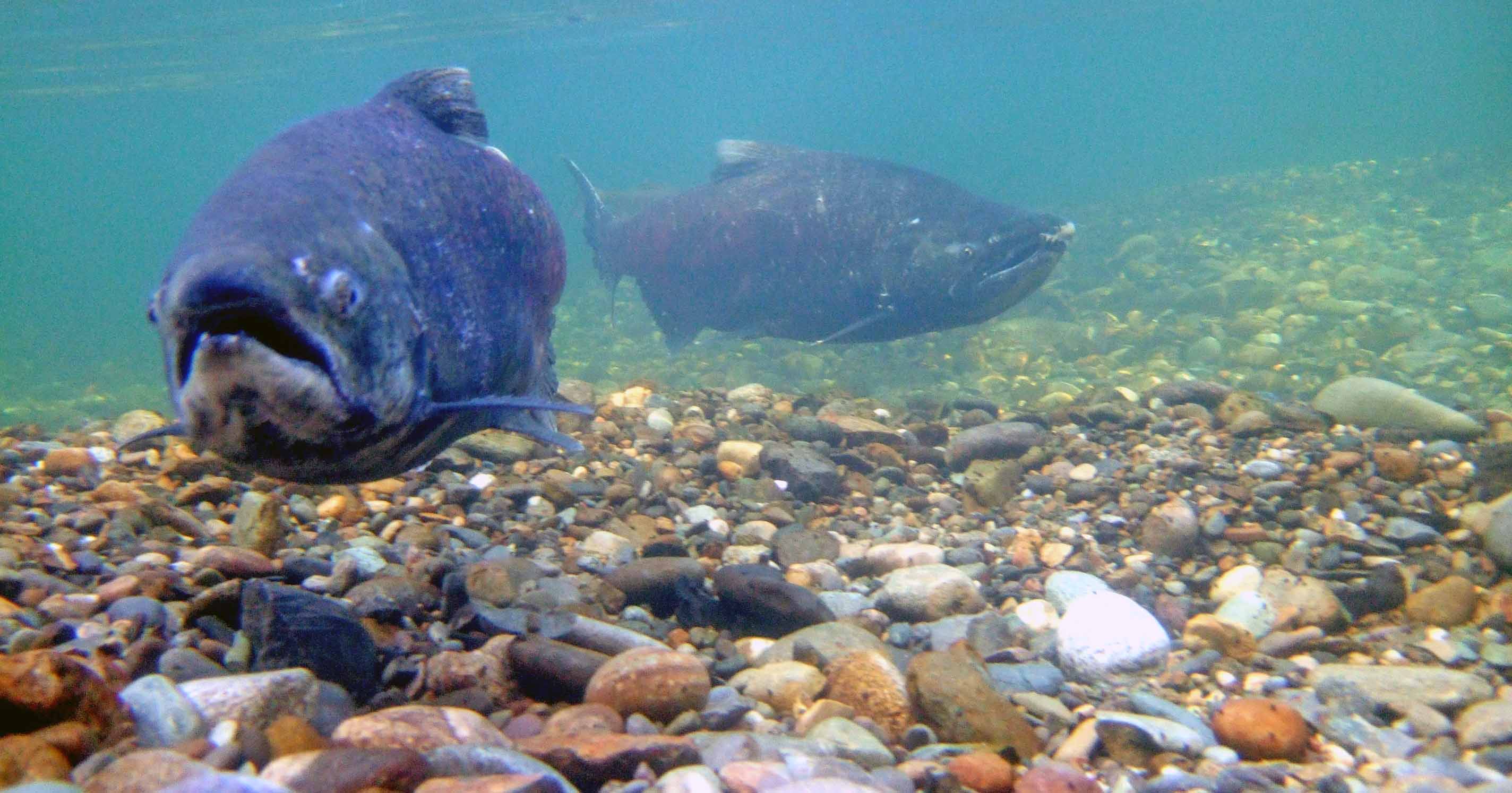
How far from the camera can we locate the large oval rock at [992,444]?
605cm

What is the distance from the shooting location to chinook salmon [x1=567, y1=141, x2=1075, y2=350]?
25.9ft

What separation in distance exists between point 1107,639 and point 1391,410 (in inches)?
153

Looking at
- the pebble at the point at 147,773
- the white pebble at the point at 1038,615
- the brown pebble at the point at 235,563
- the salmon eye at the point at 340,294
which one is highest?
the salmon eye at the point at 340,294

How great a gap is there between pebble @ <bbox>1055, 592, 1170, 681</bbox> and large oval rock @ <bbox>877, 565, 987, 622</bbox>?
0.49 meters

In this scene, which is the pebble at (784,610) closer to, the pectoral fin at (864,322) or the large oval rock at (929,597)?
the large oval rock at (929,597)

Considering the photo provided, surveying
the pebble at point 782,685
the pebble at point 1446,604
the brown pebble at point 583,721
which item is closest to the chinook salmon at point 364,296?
the brown pebble at point 583,721

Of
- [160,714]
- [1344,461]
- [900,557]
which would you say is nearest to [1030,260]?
[1344,461]

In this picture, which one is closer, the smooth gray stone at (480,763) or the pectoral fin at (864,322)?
→ the smooth gray stone at (480,763)

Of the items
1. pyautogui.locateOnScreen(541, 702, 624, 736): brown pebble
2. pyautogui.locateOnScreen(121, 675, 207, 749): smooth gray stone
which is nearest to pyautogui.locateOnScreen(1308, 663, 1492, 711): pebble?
pyautogui.locateOnScreen(541, 702, 624, 736): brown pebble

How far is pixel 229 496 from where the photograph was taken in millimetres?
4164

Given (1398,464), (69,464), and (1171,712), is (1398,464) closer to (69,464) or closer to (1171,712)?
(1171,712)

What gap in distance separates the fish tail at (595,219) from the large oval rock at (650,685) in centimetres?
727

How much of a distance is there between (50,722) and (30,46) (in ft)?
125

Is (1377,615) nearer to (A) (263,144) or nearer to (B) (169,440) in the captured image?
(A) (263,144)
